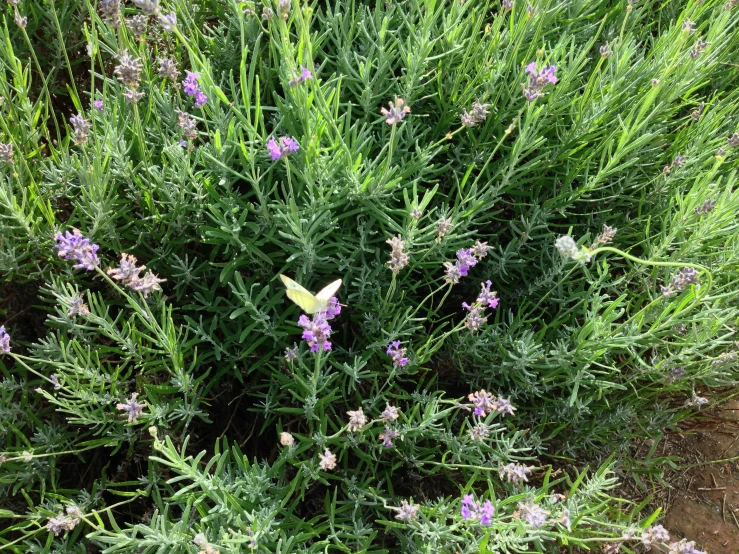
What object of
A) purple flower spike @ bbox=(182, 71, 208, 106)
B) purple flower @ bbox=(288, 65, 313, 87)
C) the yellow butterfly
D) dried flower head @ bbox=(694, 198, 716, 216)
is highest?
purple flower @ bbox=(288, 65, 313, 87)

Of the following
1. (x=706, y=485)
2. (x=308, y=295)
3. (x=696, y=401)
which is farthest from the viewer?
(x=706, y=485)

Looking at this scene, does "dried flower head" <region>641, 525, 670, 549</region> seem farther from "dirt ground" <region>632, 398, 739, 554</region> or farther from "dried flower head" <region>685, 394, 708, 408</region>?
"dirt ground" <region>632, 398, 739, 554</region>

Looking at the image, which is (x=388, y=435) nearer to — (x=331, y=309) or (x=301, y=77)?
(x=331, y=309)

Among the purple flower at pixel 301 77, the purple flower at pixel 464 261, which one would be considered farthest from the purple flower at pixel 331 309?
the purple flower at pixel 301 77

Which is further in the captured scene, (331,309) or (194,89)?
(194,89)

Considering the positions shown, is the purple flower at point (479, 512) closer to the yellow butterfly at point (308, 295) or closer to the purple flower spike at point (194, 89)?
the yellow butterfly at point (308, 295)

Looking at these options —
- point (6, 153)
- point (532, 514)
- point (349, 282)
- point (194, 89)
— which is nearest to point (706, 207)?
point (532, 514)

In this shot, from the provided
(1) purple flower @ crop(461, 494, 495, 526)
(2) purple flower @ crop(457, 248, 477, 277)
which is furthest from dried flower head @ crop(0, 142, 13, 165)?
(1) purple flower @ crop(461, 494, 495, 526)
